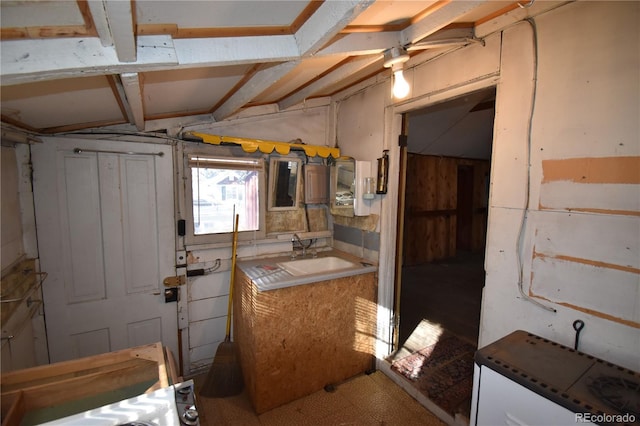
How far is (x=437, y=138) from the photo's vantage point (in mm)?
4305

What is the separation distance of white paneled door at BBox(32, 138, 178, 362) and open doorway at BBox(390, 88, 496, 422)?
1.93 metres

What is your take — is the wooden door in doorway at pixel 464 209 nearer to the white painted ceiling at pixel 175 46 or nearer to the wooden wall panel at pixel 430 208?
the wooden wall panel at pixel 430 208

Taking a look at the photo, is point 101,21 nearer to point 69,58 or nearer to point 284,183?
point 69,58

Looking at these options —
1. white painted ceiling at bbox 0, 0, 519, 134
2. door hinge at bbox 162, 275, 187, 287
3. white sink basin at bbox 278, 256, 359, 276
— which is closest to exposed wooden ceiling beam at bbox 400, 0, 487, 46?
white painted ceiling at bbox 0, 0, 519, 134

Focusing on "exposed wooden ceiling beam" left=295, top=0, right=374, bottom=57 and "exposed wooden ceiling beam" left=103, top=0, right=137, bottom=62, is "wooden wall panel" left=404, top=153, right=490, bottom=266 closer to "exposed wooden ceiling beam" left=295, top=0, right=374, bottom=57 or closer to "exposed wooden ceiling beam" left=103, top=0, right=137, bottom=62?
"exposed wooden ceiling beam" left=295, top=0, right=374, bottom=57

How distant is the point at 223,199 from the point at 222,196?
27 millimetres

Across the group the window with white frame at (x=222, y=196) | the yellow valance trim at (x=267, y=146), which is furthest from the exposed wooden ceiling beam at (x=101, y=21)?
the window with white frame at (x=222, y=196)

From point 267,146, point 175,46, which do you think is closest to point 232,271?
point 267,146

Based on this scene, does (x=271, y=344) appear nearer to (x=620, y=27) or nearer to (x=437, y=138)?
(x=620, y=27)

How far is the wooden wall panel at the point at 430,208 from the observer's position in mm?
5121

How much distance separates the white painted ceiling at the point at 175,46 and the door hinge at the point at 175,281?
3.95 ft

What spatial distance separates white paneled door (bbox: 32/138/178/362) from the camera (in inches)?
75.1

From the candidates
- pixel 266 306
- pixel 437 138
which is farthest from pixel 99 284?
pixel 437 138

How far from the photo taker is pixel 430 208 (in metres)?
5.38
